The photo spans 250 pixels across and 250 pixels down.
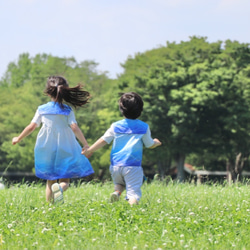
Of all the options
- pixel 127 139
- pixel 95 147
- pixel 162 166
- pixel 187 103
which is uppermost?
pixel 187 103

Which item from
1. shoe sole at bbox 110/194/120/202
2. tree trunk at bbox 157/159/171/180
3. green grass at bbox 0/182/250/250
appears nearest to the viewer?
green grass at bbox 0/182/250/250

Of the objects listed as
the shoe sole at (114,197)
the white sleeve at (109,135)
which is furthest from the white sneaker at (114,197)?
the white sleeve at (109,135)

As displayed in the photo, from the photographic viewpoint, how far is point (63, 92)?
22.9 ft

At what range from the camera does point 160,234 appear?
4.67 metres

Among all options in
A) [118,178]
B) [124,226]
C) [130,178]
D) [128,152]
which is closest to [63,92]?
[128,152]

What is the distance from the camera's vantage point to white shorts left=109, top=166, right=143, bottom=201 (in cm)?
651

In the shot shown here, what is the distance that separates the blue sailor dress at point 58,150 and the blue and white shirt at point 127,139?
1.69 feet

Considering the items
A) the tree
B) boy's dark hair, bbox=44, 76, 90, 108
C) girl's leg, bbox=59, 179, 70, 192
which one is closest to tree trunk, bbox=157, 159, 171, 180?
the tree

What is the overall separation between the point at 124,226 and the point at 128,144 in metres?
1.81

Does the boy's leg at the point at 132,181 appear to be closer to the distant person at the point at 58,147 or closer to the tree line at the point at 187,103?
the distant person at the point at 58,147

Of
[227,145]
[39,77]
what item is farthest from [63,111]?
[39,77]

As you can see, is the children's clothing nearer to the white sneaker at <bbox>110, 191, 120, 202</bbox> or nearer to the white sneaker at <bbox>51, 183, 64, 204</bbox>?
the white sneaker at <bbox>110, 191, 120, 202</bbox>

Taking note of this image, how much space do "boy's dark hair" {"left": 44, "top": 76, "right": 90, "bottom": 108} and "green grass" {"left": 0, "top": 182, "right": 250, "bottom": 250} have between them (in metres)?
1.53

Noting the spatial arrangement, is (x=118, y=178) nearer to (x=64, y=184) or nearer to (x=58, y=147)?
(x=64, y=184)
